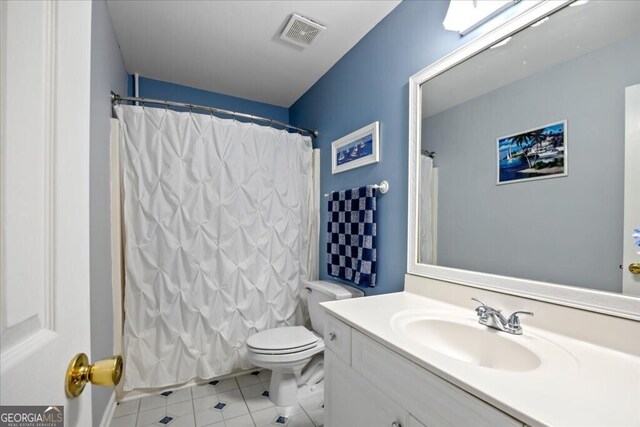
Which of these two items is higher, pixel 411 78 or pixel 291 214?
pixel 411 78

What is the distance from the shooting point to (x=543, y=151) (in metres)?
0.97

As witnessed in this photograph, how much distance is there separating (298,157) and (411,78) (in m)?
1.17

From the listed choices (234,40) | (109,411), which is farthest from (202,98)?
(109,411)

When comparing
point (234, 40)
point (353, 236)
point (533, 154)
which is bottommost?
point (353, 236)


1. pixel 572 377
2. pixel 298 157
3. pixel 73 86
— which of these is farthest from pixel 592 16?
pixel 298 157

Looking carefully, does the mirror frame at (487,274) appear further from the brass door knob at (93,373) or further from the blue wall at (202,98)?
the blue wall at (202,98)

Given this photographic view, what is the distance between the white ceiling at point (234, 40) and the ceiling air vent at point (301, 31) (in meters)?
0.03

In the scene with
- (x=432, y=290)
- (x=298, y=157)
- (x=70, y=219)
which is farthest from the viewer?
(x=298, y=157)

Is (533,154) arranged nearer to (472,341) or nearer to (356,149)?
(472,341)

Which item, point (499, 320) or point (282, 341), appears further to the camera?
point (282, 341)

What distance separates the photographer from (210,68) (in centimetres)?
227

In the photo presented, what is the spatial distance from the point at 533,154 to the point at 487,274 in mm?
478

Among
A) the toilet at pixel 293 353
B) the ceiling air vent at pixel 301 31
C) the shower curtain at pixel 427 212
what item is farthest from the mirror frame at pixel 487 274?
the ceiling air vent at pixel 301 31

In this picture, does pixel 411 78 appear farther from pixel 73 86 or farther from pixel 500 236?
pixel 73 86
